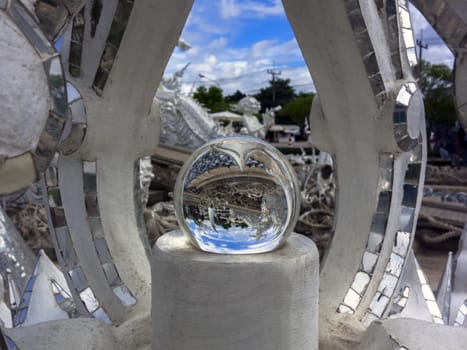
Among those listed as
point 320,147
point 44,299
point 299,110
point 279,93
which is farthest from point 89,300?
point 279,93

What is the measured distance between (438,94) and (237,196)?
19.7 m

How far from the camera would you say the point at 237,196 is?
1.23 meters

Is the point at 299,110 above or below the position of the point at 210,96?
below

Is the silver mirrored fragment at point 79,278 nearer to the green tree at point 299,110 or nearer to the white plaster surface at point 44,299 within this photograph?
the white plaster surface at point 44,299

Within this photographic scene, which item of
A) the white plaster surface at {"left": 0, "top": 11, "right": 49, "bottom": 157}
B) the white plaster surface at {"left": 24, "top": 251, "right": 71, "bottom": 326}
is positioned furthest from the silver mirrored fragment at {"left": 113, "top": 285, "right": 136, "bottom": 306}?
the white plaster surface at {"left": 0, "top": 11, "right": 49, "bottom": 157}

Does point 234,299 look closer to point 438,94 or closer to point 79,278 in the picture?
point 79,278

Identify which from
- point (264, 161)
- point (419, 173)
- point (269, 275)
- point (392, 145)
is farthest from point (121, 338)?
point (419, 173)

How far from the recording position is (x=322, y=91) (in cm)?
196

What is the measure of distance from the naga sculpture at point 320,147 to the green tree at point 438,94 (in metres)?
18.0

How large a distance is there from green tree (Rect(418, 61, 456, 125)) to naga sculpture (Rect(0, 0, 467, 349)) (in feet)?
58.9

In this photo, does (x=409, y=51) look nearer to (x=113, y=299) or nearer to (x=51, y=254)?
(x=113, y=299)

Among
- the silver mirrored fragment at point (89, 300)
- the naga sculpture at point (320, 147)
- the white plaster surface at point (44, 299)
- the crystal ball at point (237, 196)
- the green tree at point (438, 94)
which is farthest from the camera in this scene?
the green tree at point (438, 94)

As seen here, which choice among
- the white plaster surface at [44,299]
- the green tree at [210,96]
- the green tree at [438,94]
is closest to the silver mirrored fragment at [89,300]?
the white plaster surface at [44,299]

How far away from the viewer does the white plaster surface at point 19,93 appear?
2.89ft
